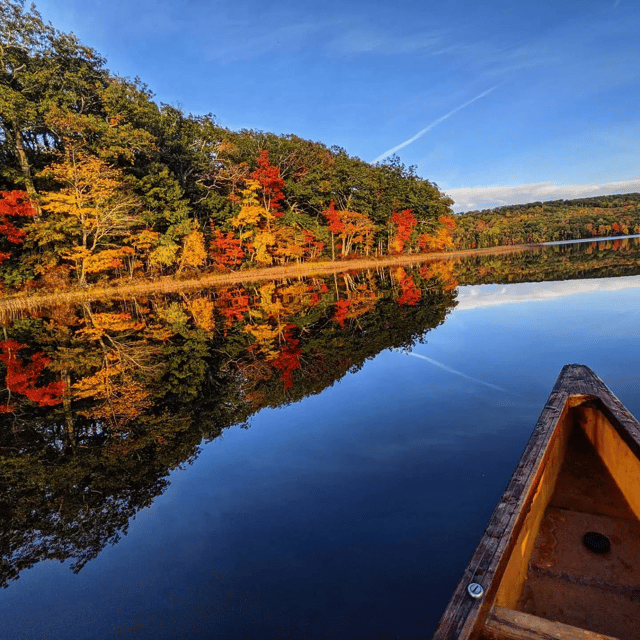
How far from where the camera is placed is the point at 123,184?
74.7 feet

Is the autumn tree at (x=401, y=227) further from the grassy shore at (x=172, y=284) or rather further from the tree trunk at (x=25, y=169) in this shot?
the tree trunk at (x=25, y=169)

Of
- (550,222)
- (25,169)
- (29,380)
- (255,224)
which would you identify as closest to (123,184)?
(25,169)

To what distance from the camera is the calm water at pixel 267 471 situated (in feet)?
8.48

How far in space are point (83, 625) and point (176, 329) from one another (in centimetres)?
1026

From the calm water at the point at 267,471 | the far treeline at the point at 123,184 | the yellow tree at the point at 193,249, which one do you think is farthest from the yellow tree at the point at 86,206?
the calm water at the point at 267,471

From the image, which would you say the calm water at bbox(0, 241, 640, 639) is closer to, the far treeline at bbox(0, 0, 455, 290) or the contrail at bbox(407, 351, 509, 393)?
the contrail at bbox(407, 351, 509, 393)

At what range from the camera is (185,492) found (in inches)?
159

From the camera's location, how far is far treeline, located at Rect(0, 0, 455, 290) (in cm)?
2020

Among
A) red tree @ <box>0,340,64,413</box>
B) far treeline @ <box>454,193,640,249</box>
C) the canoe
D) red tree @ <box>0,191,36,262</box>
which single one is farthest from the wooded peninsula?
far treeline @ <box>454,193,640,249</box>

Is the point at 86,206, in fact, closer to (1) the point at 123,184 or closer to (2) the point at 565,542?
(1) the point at 123,184

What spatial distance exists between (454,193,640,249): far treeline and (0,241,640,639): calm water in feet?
229

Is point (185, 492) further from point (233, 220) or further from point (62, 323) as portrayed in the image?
point (233, 220)

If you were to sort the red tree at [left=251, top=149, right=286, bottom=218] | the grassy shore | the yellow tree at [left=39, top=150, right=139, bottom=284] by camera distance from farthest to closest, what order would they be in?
the red tree at [left=251, top=149, right=286, bottom=218] < the yellow tree at [left=39, top=150, right=139, bottom=284] < the grassy shore

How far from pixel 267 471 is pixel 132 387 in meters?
4.25
